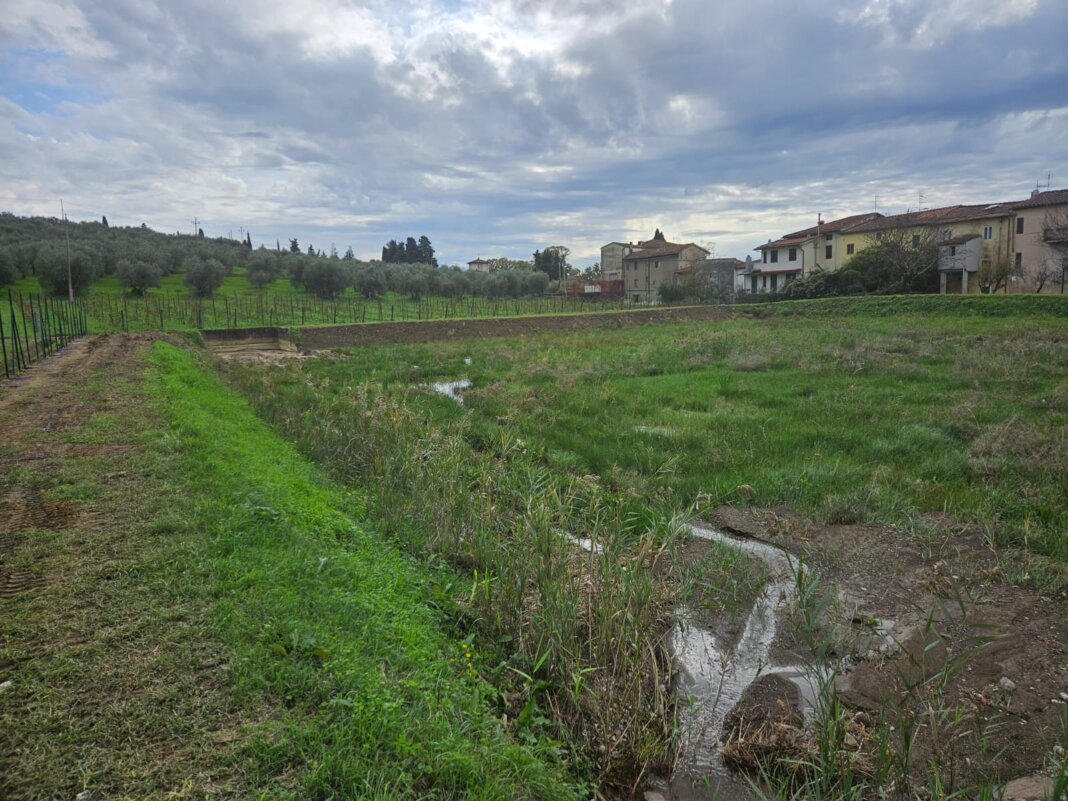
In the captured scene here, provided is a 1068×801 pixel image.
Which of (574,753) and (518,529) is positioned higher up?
(518,529)

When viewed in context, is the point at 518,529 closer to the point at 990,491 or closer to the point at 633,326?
the point at 990,491

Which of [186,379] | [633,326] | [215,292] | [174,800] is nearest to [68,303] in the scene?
[215,292]

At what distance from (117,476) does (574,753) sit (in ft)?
19.6

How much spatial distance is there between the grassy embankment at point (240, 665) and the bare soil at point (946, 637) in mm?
2646

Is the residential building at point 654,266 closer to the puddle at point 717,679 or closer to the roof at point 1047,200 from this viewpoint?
the roof at point 1047,200

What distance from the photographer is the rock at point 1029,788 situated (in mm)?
3803

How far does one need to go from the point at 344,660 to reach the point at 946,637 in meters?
4.94

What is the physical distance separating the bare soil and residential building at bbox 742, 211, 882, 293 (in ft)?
187

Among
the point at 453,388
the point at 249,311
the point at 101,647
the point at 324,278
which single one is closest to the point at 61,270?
the point at 249,311

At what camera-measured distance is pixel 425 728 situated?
3.69 m

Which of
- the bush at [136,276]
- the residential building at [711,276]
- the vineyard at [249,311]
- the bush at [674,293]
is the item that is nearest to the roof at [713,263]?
the residential building at [711,276]

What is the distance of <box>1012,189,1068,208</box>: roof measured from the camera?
48.3 meters

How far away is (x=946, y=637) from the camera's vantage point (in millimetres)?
5637

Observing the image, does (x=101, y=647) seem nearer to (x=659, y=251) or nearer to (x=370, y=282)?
(x=370, y=282)
